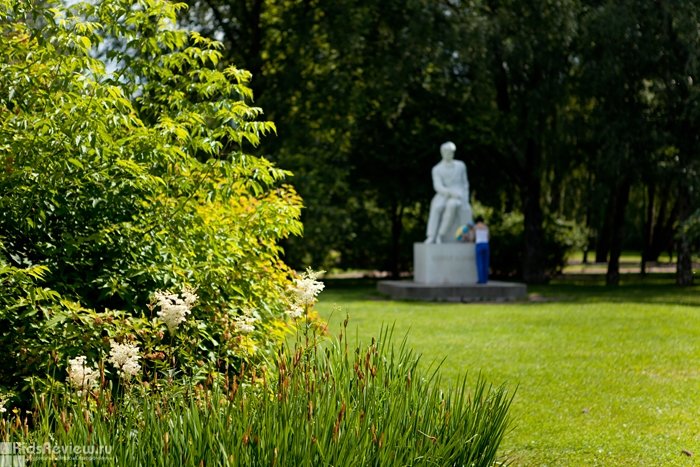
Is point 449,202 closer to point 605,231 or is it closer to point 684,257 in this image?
point 684,257

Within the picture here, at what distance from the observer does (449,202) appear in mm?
22906

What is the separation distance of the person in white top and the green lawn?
6.60 feet

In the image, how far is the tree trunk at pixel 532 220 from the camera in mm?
28594

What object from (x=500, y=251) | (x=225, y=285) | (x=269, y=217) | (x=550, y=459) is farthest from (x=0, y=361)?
(x=500, y=251)

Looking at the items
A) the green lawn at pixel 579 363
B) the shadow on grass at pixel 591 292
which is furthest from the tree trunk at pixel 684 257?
the green lawn at pixel 579 363

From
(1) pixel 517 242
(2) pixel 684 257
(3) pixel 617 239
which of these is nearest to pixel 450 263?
(3) pixel 617 239

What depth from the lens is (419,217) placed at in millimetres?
32781

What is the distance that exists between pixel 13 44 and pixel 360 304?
43.2 ft

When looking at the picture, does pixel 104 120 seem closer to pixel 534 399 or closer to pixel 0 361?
pixel 0 361

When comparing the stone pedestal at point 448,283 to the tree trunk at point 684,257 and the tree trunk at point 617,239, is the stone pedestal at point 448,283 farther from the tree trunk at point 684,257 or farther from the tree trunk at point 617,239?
the tree trunk at point 684,257

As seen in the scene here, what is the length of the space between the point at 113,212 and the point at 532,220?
23.5 m

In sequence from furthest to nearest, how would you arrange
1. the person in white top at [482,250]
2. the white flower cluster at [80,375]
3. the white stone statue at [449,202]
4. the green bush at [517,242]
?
the green bush at [517,242], the white stone statue at [449,202], the person in white top at [482,250], the white flower cluster at [80,375]

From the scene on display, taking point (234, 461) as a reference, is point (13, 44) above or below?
above

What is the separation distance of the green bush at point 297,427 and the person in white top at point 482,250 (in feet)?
57.1
